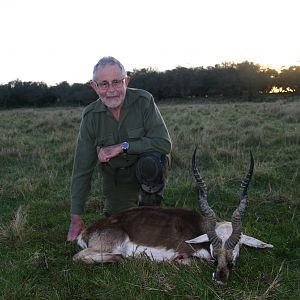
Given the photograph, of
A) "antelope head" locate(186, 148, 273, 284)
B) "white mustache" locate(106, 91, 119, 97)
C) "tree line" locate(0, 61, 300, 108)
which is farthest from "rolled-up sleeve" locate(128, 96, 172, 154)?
"tree line" locate(0, 61, 300, 108)

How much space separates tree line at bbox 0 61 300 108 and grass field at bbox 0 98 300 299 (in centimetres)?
4175

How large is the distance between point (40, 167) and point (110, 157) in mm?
4861

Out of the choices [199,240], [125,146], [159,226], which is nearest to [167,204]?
[125,146]

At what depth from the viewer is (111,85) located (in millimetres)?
5574

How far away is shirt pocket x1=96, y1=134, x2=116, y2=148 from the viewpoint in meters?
5.98

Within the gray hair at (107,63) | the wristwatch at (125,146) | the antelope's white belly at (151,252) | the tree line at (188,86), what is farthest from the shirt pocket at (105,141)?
the tree line at (188,86)

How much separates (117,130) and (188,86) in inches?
1990

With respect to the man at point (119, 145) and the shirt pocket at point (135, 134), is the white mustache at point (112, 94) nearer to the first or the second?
the man at point (119, 145)

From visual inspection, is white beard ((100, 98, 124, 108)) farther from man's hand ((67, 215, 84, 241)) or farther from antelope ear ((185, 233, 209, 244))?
antelope ear ((185, 233, 209, 244))

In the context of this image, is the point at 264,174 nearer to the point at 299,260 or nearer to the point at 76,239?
the point at 299,260

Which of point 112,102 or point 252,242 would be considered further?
point 112,102

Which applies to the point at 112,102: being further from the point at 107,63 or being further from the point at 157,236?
the point at 157,236

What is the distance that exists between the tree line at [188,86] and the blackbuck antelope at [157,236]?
46998 millimetres

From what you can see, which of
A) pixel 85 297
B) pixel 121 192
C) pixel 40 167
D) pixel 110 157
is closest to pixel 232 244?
pixel 85 297
